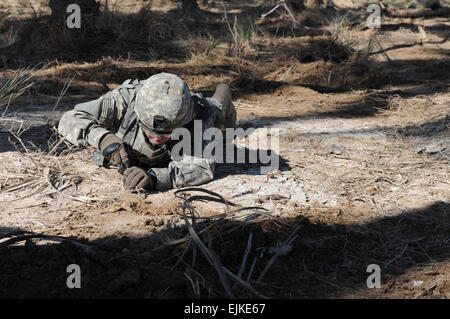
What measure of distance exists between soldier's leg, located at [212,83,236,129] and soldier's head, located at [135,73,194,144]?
725mm

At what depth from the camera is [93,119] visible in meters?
3.92

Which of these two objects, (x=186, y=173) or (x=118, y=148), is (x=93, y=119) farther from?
(x=186, y=173)

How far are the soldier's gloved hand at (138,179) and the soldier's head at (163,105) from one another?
307mm

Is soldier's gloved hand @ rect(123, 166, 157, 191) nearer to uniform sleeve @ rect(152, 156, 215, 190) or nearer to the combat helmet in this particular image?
uniform sleeve @ rect(152, 156, 215, 190)

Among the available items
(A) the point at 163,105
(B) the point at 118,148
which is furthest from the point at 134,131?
(A) the point at 163,105

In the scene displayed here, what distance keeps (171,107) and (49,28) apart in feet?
14.5

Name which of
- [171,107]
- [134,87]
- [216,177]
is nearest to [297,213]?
[216,177]

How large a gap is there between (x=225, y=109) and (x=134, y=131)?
1005 millimetres

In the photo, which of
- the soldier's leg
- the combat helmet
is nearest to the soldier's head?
the combat helmet

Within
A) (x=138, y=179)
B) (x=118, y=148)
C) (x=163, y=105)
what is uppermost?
(x=163, y=105)

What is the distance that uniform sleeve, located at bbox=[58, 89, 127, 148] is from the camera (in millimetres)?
3826

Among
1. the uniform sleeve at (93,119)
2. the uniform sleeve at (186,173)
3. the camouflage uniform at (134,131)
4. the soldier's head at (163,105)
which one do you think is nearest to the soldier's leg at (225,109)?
the camouflage uniform at (134,131)

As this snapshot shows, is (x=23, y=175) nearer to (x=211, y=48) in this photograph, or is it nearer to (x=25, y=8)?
(x=211, y=48)

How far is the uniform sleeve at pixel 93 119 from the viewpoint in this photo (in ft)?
12.6
